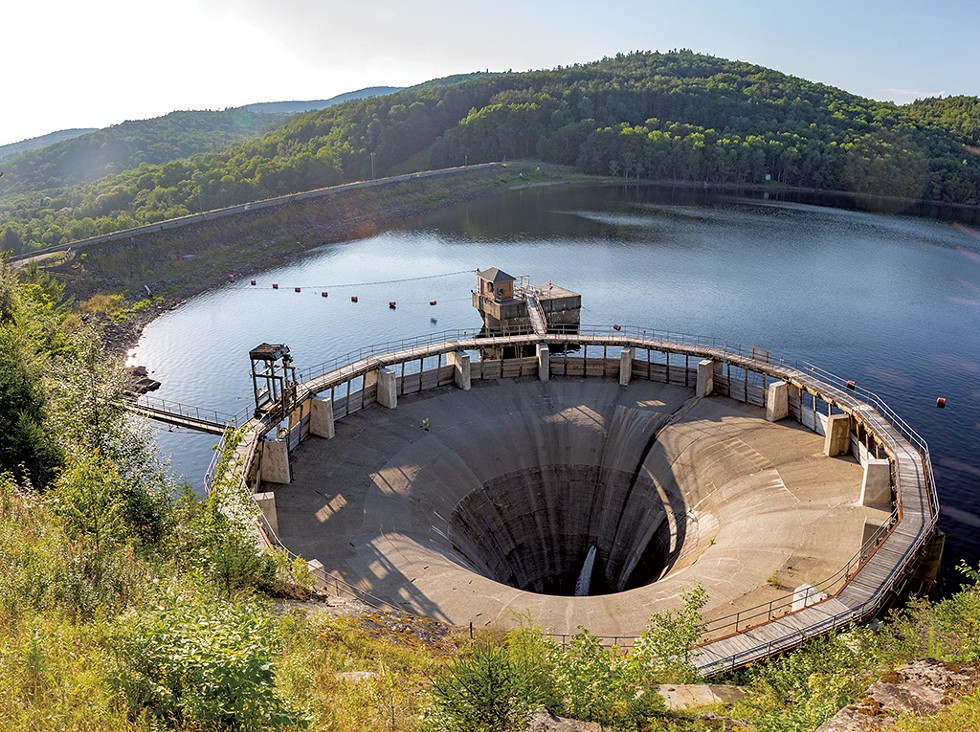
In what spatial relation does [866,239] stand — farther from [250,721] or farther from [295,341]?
[250,721]

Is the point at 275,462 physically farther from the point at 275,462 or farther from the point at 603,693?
the point at 603,693

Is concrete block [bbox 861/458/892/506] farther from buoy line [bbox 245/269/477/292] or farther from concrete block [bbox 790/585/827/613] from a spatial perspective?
buoy line [bbox 245/269/477/292]

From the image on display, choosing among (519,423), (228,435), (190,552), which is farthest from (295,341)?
(190,552)

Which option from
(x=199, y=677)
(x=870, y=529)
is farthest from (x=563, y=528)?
(x=199, y=677)

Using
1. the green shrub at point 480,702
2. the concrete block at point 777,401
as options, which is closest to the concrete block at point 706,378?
the concrete block at point 777,401

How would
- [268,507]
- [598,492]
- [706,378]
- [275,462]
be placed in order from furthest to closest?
A: [706,378] < [598,492] < [275,462] < [268,507]

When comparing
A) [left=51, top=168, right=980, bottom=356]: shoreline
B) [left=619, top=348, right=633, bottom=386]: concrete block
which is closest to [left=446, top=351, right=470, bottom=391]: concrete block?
[left=619, top=348, right=633, bottom=386]: concrete block

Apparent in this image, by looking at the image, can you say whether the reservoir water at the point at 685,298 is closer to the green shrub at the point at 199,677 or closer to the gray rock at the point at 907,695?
the gray rock at the point at 907,695
